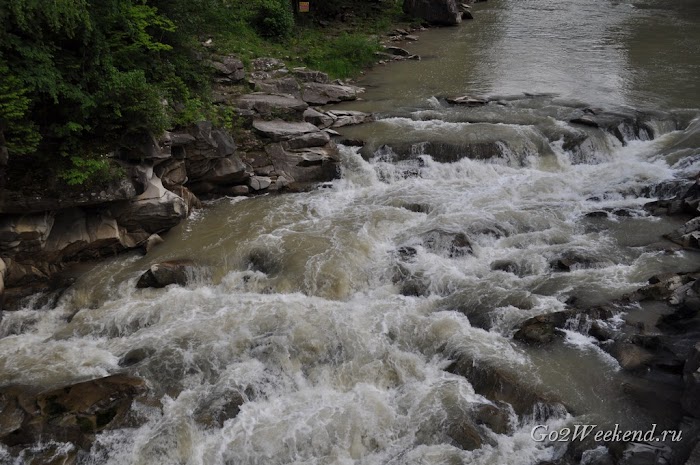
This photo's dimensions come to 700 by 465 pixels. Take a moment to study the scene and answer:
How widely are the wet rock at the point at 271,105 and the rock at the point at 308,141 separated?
1.25 m

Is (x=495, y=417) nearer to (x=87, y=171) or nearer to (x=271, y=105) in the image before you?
(x=87, y=171)

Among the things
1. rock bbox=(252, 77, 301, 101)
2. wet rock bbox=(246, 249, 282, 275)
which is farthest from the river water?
rock bbox=(252, 77, 301, 101)

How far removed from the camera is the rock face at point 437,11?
3494 cm

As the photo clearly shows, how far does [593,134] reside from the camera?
1892 centimetres

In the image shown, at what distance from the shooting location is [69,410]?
9.66 m

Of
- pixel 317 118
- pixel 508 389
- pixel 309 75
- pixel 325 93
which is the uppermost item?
pixel 309 75

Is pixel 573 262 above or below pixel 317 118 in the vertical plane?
below

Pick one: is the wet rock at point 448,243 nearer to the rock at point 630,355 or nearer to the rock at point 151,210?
the rock at point 630,355

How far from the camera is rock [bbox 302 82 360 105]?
72.6 ft

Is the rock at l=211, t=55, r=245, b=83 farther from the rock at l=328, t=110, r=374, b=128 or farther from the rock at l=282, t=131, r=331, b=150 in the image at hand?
the rock at l=282, t=131, r=331, b=150

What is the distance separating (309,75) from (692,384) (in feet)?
58.7

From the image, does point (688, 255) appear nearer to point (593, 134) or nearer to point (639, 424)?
point (639, 424)

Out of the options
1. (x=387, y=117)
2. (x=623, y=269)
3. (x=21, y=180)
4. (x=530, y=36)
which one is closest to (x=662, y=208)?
(x=623, y=269)

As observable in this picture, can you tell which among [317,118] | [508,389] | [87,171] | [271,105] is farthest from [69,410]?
[317,118]
